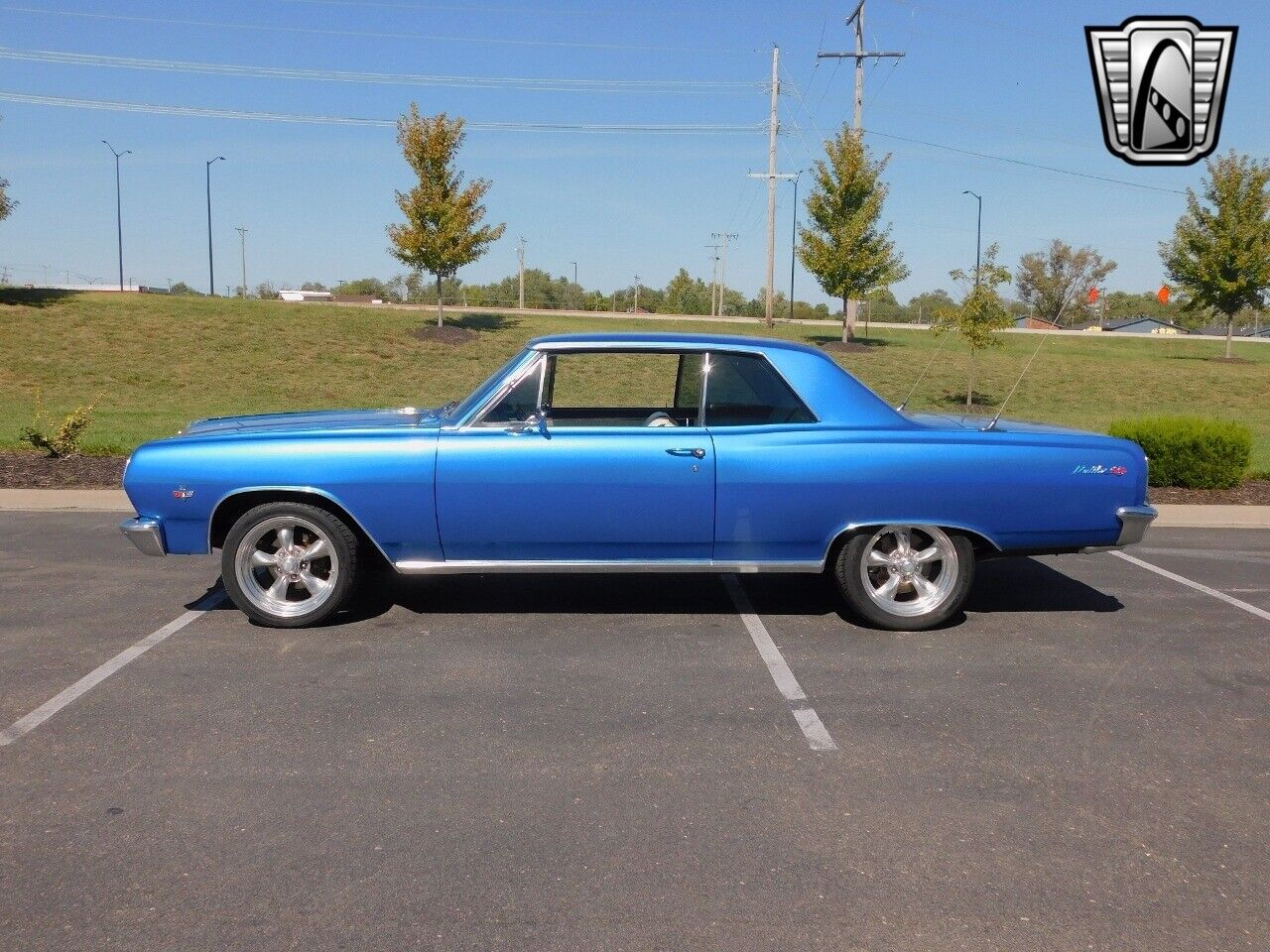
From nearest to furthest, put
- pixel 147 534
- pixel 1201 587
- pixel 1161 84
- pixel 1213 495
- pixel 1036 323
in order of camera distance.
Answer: pixel 147 534 < pixel 1201 587 < pixel 1161 84 < pixel 1213 495 < pixel 1036 323

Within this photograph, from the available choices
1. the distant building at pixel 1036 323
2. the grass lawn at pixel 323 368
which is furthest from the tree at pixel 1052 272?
the grass lawn at pixel 323 368

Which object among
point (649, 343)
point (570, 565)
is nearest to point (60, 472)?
point (570, 565)

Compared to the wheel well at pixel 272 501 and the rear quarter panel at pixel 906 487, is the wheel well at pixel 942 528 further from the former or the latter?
the wheel well at pixel 272 501

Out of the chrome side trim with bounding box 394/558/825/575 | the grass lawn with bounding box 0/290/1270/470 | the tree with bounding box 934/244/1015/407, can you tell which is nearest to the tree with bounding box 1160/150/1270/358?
the grass lawn with bounding box 0/290/1270/470

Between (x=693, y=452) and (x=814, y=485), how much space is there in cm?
68

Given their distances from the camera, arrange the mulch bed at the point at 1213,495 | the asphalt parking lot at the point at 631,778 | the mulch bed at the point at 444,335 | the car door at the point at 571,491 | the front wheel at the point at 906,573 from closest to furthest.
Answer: the asphalt parking lot at the point at 631,778
the car door at the point at 571,491
the front wheel at the point at 906,573
the mulch bed at the point at 1213,495
the mulch bed at the point at 444,335

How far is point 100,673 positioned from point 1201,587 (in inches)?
265

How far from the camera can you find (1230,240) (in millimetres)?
33812

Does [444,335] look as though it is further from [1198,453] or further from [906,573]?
[906,573]

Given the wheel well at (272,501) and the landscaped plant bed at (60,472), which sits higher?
the wheel well at (272,501)

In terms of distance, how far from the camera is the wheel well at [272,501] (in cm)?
600

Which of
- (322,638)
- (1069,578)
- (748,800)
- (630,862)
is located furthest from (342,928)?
(1069,578)

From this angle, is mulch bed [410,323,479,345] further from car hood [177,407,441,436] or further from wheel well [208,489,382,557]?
wheel well [208,489,382,557]

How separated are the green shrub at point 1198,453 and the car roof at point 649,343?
7.10m
